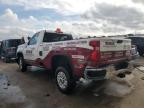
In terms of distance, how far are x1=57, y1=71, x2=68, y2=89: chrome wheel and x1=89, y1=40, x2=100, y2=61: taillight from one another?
57.6 inches

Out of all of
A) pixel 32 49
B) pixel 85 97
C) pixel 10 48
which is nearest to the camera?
pixel 85 97

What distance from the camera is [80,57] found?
20.8 ft

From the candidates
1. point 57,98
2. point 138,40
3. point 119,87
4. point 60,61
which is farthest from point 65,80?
point 138,40

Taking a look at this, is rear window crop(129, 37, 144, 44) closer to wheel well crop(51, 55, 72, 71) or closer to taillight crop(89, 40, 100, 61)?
wheel well crop(51, 55, 72, 71)

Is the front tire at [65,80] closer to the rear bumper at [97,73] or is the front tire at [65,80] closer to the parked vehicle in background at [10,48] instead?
the rear bumper at [97,73]

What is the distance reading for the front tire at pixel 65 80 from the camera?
6.97m

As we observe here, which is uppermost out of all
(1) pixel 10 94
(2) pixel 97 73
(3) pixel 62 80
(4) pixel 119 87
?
(2) pixel 97 73

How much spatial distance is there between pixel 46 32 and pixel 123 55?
11.0 feet

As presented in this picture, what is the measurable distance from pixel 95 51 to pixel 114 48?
887mm

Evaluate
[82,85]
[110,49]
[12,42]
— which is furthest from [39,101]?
[12,42]

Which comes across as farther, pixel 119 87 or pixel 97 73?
pixel 119 87

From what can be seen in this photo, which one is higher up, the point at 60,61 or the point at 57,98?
the point at 60,61

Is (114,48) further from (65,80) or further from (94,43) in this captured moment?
(65,80)

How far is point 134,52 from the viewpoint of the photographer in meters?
7.96
